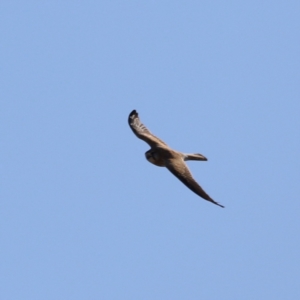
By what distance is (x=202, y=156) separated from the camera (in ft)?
98.6

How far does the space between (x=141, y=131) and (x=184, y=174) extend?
4.58 meters

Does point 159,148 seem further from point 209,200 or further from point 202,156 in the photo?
point 209,200

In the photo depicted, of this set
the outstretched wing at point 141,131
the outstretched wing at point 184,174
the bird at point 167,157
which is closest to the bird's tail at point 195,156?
the bird at point 167,157

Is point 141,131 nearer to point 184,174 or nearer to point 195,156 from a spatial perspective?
point 195,156

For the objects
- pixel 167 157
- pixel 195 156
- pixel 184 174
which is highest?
pixel 195 156

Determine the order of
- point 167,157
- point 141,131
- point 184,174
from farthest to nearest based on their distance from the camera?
point 141,131 → point 167,157 → point 184,174

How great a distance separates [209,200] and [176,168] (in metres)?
2.80

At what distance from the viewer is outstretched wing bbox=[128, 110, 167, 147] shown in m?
30.8

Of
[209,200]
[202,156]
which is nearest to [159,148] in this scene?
[202,156]

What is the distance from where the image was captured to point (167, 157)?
29000mm

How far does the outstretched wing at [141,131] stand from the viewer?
30.8 metres

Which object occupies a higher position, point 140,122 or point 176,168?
point 140,122

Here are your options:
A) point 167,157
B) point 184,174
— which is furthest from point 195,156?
point 184,174

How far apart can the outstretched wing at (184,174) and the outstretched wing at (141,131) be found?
2091 mm
